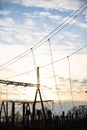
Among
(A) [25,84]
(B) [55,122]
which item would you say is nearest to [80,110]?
(B) [55,122]

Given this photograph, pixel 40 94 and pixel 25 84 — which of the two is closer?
pixel 40 94

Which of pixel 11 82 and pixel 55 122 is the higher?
pixel 11 82

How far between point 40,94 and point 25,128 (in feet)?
12.8

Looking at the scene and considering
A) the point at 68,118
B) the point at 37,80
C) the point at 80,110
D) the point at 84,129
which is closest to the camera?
the point at 84,129

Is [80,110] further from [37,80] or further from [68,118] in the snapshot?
[37,80]

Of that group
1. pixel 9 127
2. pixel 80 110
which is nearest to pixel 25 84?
pixel 9 127

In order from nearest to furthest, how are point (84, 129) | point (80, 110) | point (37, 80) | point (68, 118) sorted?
point (84, 129) → point (37, 80) → point (68, 118) → point (80, 110)

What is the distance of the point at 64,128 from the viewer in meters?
30.0

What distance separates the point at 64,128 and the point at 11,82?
769 cm

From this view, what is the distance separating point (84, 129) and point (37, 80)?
725 centimetres

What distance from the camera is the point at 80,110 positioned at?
58.7 metres

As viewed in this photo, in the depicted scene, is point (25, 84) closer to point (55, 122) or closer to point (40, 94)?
point (40, 94)

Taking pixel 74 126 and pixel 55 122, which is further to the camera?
pixel 55 122

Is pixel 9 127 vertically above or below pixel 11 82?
below
